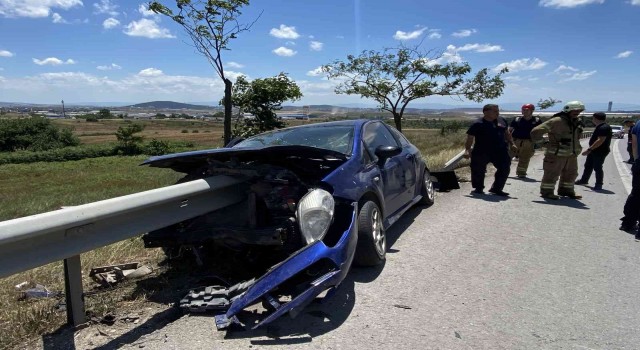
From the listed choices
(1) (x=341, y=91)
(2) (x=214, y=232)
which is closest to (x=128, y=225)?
(2) (x=214, y=232)

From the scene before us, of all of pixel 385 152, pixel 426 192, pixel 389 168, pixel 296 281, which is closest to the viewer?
pixel 296 281

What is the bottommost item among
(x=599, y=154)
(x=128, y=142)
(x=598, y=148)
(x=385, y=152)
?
(x=128, y=142)

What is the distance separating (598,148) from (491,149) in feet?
9.89

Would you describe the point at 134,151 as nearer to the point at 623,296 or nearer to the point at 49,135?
the point at 49,135

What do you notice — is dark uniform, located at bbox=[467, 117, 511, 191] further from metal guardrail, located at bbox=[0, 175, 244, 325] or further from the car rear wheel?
metal guardrail, located at bbox=[0, 175, 244, 325]

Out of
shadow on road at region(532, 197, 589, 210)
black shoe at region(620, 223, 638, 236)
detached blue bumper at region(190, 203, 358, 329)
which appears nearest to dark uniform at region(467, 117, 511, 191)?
shadow on road at region(532, 197, 589, 210)

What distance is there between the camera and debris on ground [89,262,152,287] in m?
4.17

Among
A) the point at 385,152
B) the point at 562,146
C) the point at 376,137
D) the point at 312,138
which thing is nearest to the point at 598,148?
the point at 562,146

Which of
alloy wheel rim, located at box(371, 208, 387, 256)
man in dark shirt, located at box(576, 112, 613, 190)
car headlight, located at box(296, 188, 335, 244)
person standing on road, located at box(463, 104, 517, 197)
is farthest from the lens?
man in dark shirt, located at box(576, 112, 613, 190)

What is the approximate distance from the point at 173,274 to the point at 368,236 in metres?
1.89

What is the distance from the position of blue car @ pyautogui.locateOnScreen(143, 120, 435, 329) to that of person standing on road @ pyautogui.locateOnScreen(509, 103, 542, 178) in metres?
7.12

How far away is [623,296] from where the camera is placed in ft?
12.8

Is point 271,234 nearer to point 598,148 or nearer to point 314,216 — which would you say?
point 314,216

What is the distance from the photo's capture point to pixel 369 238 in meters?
4.27
